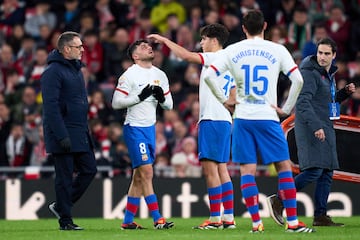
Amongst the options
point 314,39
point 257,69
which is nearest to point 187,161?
point 314,39

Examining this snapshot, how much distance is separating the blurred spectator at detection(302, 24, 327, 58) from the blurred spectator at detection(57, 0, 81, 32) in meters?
4.69

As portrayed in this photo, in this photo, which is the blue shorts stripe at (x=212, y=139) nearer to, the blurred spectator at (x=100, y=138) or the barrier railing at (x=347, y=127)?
the barrier railing at (x=347, y=127)

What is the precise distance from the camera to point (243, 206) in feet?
61.2

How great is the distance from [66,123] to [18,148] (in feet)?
23.1

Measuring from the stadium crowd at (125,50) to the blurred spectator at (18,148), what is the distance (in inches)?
0.7

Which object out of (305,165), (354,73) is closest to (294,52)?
(354,73)

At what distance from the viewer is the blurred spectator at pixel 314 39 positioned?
2045 cm

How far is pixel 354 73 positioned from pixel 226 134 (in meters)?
8.10

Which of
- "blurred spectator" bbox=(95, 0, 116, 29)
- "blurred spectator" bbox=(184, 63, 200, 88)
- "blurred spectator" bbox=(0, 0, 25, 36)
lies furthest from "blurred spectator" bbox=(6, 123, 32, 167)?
"blurred spectator" bbox=(95, 0, 116, 29)

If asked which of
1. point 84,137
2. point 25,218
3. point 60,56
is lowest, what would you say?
point 25,218

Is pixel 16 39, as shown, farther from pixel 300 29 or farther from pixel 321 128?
pixel 321 128

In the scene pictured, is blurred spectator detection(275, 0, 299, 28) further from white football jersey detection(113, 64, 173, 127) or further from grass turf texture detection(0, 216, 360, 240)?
white football jersey detection(113, 64, 173, 127)

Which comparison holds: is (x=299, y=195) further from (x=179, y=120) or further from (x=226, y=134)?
(x=226, y=134)

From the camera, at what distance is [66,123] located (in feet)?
44.6
